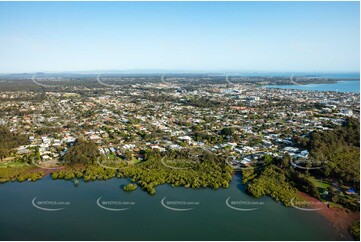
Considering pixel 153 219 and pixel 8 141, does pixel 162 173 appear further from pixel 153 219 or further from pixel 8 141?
pixel 8 141

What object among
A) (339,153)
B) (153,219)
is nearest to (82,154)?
(153,219)

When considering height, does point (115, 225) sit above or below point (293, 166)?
below

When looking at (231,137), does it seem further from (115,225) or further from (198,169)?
(115,225)

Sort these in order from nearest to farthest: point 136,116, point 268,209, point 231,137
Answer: point 268,209
point 231,137
point 136,116

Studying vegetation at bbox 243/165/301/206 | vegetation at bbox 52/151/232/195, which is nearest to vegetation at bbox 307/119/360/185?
vegetation at bbox 243/165/301/206

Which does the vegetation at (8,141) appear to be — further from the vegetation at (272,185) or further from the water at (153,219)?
the vegetation at (272,185)

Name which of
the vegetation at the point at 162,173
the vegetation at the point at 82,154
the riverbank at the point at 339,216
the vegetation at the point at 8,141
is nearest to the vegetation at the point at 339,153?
the riverbank at the point at 339,216

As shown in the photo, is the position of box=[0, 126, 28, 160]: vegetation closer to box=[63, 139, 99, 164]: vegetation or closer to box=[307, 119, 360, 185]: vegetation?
box=[63, 139, 99, 164]: vegetation

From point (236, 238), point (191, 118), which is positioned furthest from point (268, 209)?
point (191, 118)
